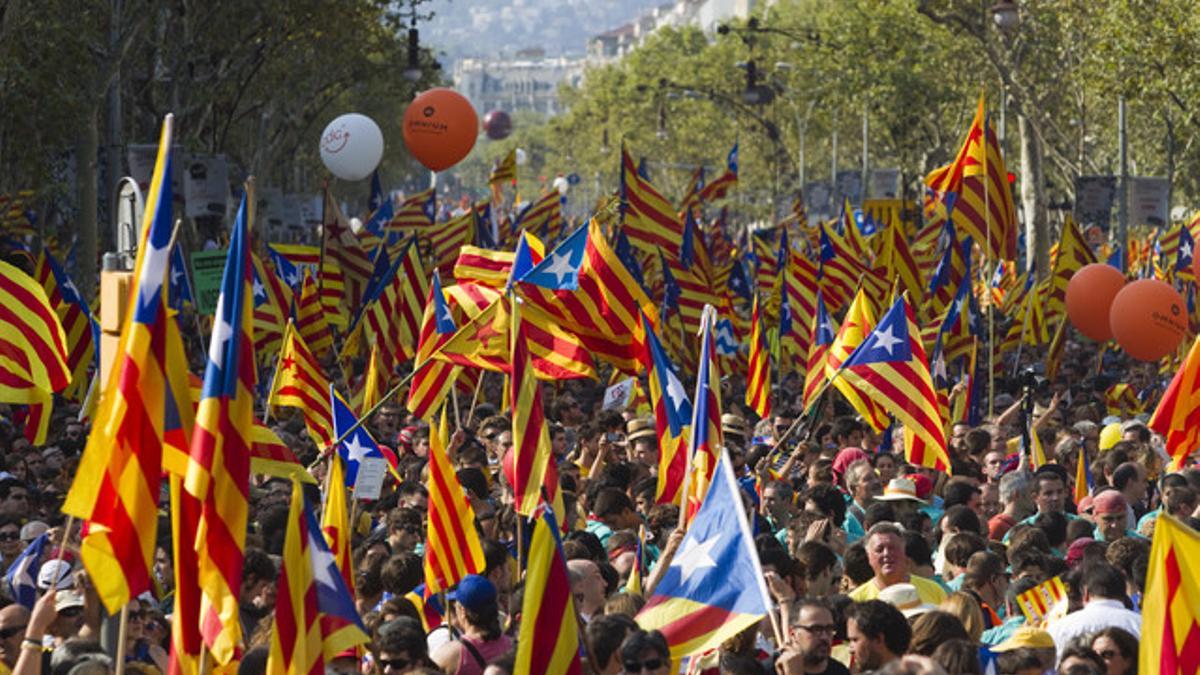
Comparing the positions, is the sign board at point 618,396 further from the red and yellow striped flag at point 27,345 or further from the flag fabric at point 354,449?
the red and yellow striped flag at point 27,345

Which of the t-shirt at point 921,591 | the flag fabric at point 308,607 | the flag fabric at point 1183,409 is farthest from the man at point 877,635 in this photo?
the flag fabric at point 1183,409

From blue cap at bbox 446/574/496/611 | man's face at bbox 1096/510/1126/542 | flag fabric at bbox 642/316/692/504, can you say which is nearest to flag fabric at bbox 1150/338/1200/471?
man's face at bbox 1096/510/1126/542

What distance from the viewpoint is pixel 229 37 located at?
116 ft

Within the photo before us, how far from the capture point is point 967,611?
28.1ft

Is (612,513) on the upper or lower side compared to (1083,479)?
upper

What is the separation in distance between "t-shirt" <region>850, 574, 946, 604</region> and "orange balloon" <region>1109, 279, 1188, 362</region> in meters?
8.93

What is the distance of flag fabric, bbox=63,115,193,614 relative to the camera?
7.38m

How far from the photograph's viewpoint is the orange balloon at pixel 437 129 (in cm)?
2317

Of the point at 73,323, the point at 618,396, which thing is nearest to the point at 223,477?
the point at 618,396

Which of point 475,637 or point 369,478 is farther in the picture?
point 369,478

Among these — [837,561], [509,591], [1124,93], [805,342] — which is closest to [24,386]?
[509,591]

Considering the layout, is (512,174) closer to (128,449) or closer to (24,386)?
(24,386)

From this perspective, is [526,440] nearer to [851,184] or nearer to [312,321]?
[312,321]

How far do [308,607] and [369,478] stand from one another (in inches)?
153
